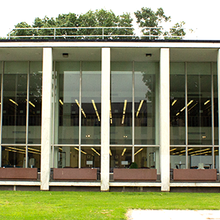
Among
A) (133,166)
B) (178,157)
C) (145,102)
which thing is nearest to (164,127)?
(133,166)

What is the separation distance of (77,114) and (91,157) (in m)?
2.66

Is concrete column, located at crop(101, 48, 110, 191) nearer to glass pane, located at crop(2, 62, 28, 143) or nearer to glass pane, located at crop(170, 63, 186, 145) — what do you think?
glass pane, located at crop(170, 63, 186, 145)

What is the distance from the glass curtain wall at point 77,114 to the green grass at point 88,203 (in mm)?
3603

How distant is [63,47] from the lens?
17.4 m

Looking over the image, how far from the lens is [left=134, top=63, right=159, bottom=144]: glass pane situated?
63.0 ft

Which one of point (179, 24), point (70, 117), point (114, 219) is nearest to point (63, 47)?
point (70, 117)

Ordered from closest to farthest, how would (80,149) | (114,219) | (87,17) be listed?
(114,219) → (80,149) → (87,17)

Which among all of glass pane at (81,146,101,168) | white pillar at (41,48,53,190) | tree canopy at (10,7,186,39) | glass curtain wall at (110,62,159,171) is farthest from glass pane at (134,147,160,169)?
tree canopy at (10,7,186,39)

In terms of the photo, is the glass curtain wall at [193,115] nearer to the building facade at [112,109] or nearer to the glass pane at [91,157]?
the building facade at [112,109]

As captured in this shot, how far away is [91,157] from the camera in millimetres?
18906

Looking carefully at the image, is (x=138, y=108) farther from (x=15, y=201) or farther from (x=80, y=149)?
(x=15, y=201)

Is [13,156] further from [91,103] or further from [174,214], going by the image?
[174,214]

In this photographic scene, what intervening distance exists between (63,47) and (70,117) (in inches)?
169

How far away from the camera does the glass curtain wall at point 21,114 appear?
63.1ft
